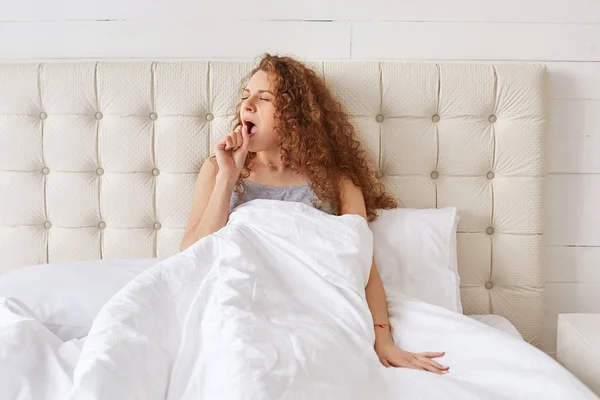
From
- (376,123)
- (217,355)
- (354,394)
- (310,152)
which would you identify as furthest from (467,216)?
(217,355)

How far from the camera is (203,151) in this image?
1530mm

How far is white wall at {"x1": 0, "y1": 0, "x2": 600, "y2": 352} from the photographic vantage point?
1.59 meters

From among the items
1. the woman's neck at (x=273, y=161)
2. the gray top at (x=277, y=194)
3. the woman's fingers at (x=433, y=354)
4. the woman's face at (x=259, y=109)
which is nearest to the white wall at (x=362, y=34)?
the woman's face at (x=259, y=109)

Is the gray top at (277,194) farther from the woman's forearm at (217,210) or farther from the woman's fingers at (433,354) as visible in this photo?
the woman's fingers at (433,354)

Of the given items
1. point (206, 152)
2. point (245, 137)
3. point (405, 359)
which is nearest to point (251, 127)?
point (245, 137)

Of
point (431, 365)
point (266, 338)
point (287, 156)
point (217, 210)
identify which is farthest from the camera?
point (287, 156)

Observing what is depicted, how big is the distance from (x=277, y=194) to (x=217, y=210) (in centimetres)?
17

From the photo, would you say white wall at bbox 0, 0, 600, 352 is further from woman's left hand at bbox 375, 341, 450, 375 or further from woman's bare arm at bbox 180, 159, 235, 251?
woman's left hand at bbox 375, 341, 450, 375

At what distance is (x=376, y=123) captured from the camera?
5.04ft

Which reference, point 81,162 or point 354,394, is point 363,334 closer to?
point 354,394

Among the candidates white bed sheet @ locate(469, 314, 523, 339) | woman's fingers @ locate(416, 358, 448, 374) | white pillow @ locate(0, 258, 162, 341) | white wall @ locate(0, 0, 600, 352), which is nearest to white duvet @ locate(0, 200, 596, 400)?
woman's fingers @ locate(416, 358, 448, 374)

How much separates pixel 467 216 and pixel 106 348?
106 centimetres

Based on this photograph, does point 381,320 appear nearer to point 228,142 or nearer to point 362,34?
point 228,142

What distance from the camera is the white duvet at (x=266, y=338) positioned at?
88 cm
